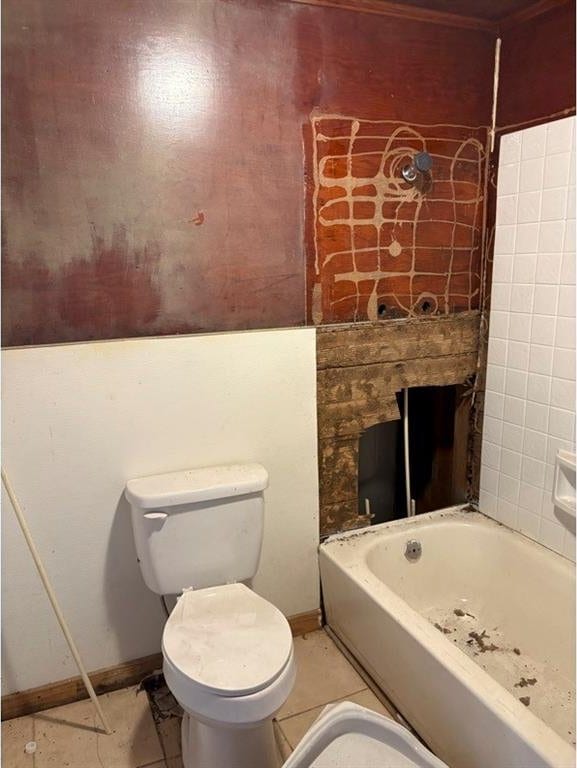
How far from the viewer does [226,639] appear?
4.73ft

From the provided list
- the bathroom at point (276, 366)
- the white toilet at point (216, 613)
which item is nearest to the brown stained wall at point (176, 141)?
the bathroom at point (276, 366)

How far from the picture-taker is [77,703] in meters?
1.82

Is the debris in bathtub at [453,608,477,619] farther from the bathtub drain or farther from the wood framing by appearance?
the wood framing

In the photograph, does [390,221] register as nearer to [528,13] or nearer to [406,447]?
[528,13]

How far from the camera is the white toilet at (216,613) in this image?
1.32 meters

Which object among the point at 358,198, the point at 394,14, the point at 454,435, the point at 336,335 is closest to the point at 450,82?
the point at 394,14

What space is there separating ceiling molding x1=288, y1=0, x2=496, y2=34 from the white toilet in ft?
4.96

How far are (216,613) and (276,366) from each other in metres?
0.80

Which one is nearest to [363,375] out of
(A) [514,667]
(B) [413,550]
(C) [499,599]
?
(B) [413,550]

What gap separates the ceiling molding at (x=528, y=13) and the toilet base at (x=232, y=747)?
90.6 inches

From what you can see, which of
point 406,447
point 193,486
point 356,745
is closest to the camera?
point 356,745

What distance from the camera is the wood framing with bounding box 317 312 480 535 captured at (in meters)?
1.98

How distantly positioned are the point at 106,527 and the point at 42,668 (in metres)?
0.51

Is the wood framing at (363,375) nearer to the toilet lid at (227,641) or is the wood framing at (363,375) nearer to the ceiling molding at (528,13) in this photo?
the toilet lid at (227,641)
